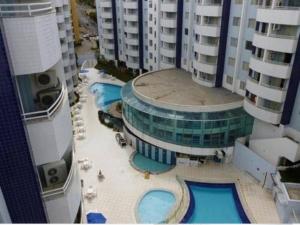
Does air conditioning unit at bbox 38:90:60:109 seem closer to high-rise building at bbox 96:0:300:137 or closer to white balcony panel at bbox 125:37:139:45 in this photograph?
high-rise building at bbox 96:0:300:137

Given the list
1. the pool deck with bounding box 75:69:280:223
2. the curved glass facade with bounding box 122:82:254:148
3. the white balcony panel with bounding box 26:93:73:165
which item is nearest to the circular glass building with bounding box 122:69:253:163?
the curved glass facade with bounding box 122:82:254:148

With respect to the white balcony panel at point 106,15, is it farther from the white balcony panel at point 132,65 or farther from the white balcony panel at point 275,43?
the white balcony panel at point 275,43

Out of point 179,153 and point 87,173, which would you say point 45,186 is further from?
point 179,153

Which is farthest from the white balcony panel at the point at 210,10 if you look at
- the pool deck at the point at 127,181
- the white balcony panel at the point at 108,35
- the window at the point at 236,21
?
the white balcony panel at the point at 108,35

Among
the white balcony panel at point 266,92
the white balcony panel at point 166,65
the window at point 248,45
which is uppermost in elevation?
the window at point 248,45

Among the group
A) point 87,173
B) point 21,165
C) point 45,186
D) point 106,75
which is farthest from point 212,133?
point 106,75

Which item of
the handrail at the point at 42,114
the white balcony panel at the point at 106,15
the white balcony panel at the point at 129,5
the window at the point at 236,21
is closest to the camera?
the handrail at the point at 42,114

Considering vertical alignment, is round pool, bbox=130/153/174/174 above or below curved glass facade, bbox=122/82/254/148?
below
